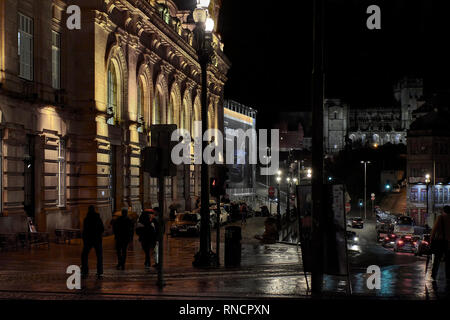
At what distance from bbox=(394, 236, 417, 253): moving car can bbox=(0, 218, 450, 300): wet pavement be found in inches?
571

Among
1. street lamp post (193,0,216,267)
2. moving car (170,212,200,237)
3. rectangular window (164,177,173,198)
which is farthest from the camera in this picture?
rectangular window (164,177,173,198)

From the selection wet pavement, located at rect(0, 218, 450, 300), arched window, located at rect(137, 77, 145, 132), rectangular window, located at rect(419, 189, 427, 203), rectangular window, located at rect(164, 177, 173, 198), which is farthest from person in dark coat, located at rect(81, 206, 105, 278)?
rectangular window, located at rect(419, 189, 427, 203)

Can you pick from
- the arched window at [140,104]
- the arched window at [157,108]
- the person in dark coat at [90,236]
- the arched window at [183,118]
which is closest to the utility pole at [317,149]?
the person in dark coat at [90,236]

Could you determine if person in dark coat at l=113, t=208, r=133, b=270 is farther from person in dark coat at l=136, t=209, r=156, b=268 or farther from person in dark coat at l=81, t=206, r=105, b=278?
person in dark coat at l=81, t=206, r=105, b=278

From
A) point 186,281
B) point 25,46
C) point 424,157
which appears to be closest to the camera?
point 186,281

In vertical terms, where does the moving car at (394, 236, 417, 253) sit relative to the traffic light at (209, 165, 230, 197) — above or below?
below

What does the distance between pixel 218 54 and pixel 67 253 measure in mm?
45533

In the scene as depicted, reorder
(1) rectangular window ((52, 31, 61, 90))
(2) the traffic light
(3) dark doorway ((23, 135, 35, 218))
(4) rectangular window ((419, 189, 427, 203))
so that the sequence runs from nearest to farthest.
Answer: (2) the traffic light < (3) dark doorway ((23, 135, 35, 218)) < (1) rectangular window ((52, 31, 61, 90)) < (4) rectangular window ((419, 189, 427, 203))

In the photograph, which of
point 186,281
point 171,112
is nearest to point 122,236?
point 186,281

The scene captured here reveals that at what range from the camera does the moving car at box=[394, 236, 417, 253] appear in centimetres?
3457

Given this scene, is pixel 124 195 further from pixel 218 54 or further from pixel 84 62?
pixel 218 54

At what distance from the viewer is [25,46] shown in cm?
2581

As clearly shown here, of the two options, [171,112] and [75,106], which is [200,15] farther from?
[171,112]

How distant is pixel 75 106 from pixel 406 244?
752 inches
